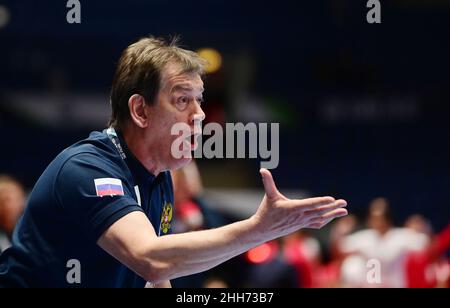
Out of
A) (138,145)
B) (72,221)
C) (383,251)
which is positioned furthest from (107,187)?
(383,251)

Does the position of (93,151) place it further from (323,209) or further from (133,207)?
(323,209)

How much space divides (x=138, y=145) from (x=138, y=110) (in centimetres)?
15

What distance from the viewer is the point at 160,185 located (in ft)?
11.1

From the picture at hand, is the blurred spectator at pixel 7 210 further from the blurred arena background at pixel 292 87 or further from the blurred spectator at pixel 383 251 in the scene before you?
the blurred arena background at pixel 292 87

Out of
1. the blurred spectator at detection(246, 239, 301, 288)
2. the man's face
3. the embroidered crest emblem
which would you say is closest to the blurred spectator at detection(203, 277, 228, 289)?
the blurred spectator at detection(246, 239, 301, 288)

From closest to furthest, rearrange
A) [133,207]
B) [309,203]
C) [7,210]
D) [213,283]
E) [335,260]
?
[309,203] < [133,207] < [213,283] < [7,210] < [335,260]

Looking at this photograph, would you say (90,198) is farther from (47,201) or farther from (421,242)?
(421,242)

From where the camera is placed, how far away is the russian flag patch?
109 inches

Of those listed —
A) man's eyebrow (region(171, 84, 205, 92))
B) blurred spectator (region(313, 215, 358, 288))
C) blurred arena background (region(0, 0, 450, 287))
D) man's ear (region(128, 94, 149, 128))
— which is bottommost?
blurred spectator (region(313, 215, 358, 288))

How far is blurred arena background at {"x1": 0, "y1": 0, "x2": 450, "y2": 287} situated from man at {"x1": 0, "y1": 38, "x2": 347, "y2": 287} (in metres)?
8.76

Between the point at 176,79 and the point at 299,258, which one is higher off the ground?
the point at 176,79

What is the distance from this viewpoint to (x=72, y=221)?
283cm

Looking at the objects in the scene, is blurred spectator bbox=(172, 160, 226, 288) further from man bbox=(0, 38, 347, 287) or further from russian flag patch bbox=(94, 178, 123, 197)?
russian flag patch bbox=(94, 178, 123, 197)

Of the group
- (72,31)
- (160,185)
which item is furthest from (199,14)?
(160,185)
